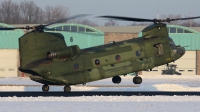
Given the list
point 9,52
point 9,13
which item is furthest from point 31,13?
point 9,52

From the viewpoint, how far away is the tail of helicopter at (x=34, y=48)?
32688 mm

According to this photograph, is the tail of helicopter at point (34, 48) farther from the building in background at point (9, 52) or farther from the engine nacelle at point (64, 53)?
the building in background at point (9, 52)

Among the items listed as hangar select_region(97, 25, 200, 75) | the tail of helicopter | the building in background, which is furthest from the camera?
hangar select_region(97, 25, 200, 75)

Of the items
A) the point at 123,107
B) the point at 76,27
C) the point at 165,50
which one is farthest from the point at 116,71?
the point at 76,27

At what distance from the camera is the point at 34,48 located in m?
32.9

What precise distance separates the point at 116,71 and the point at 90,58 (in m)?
1.93

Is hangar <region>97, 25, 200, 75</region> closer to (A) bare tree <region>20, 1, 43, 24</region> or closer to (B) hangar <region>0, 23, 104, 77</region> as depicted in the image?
(B) hangar <region>0, 23, 104, 77</region>

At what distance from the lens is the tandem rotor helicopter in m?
32.8

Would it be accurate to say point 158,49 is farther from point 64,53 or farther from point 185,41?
point 185,41

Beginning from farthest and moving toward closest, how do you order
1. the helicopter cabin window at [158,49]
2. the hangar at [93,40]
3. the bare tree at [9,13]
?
the bare tree at [9,13]
the hangar at [93,40]
the helicopter cabin window at [158,49]

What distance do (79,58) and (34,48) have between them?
2813 mm

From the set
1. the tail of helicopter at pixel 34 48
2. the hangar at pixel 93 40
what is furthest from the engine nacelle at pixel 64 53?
the hangar at pixel 93 40

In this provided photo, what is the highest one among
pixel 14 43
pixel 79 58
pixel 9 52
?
pixel 79 58

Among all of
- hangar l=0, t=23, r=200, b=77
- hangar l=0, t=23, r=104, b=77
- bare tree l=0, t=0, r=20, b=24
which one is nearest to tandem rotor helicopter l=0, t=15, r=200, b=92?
hangar l=0, t=23, r=200, b=77
